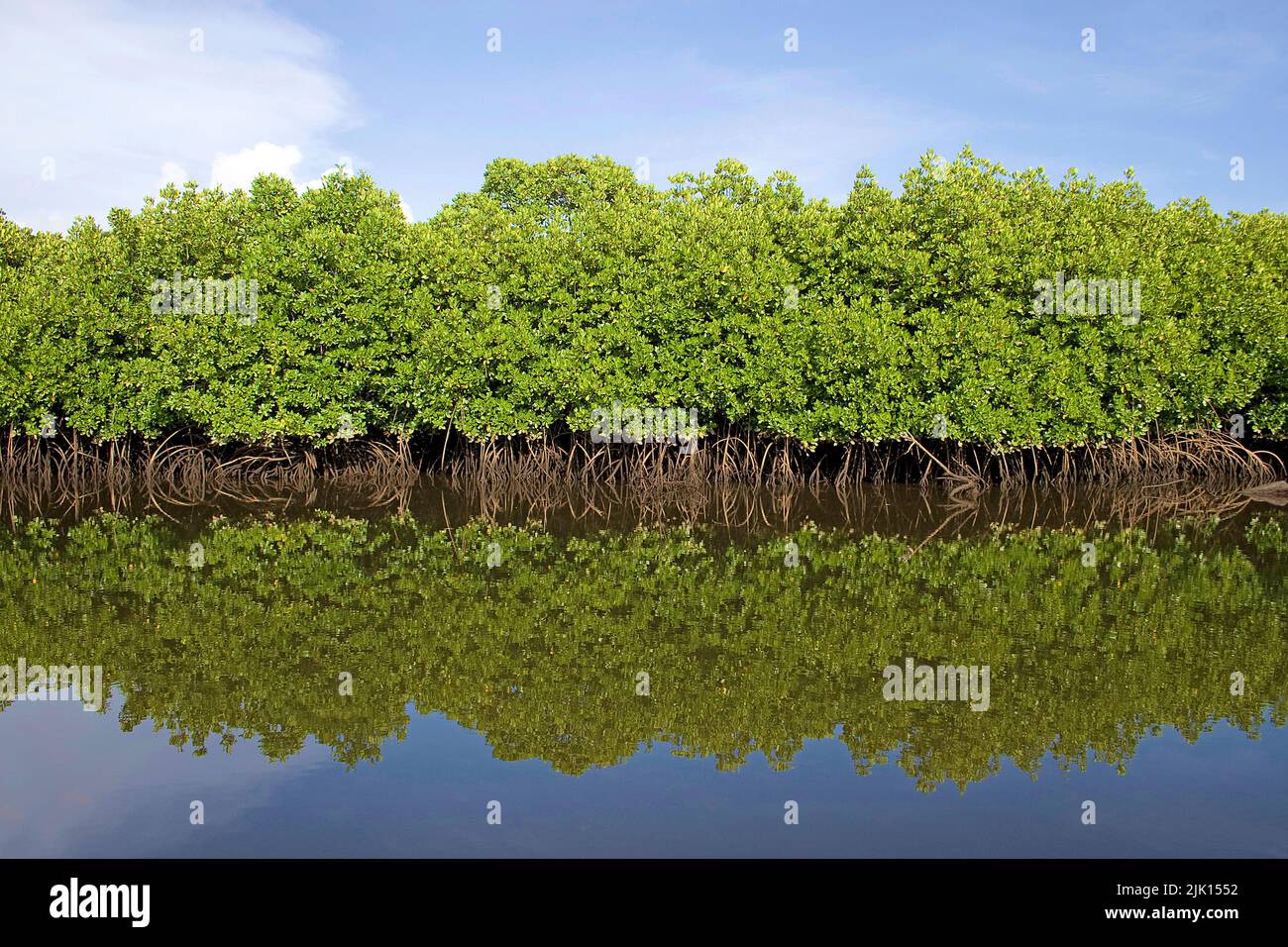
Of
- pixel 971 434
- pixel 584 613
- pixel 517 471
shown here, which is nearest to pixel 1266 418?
pixel 971 434

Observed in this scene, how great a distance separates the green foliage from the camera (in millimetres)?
20828

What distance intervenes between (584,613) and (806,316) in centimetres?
1161

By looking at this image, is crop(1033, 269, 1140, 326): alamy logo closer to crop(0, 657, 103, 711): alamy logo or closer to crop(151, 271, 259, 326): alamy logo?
crop(151, 271, 259, 326): alamy logo

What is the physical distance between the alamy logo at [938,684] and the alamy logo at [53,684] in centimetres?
684

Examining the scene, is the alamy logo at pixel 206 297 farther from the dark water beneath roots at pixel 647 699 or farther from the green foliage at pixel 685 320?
the dark water beneath roots at pixel 647 699

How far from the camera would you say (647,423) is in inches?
869

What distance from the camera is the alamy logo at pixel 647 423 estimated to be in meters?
21.9

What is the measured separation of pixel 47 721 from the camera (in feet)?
27.9

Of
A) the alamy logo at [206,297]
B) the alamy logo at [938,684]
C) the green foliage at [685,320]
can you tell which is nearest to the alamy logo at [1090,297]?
the green foliage at [685,320]

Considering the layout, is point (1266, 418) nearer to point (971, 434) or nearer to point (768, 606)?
point (971, 434)
